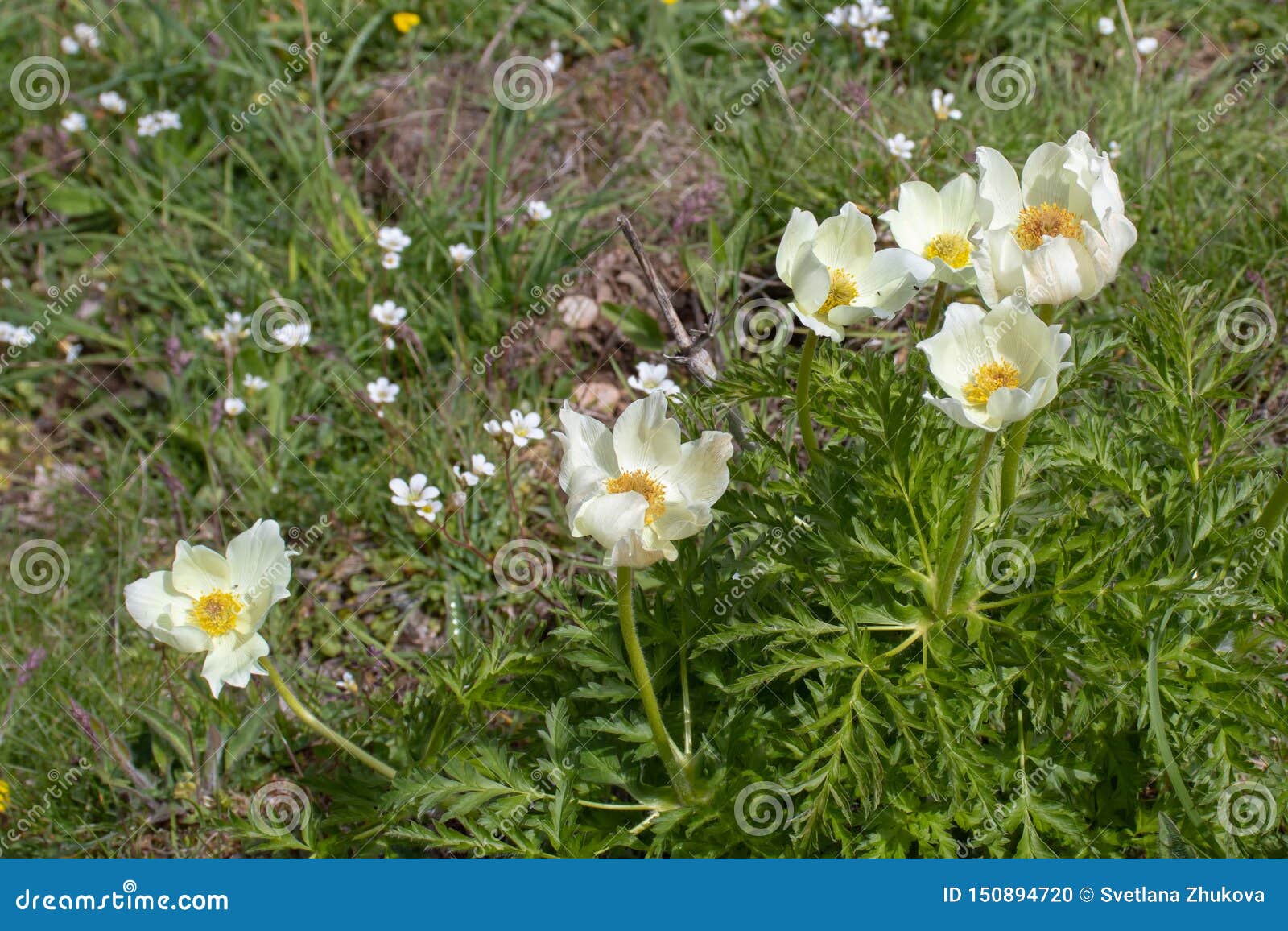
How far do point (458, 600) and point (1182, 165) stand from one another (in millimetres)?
2798

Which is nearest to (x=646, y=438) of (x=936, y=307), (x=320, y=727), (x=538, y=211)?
(x=936, y=307)

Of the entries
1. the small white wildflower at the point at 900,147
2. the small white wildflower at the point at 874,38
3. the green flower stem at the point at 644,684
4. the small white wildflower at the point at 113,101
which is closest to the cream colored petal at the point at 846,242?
the green flower stem at the point at 644,684

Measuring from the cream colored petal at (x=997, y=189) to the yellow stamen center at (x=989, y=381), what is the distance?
309 millimetres

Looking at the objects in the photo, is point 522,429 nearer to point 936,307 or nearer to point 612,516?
point 936,307

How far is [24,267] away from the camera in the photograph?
15.1ft

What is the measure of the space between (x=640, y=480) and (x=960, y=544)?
2.04 ft

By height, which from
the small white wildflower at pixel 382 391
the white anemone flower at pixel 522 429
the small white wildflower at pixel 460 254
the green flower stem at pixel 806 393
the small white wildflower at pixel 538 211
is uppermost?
the small white wildflower at pixel 538 211

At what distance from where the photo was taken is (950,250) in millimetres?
2506

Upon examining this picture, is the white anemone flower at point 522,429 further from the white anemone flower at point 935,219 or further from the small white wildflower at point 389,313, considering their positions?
the white anemone flower at point 935,219

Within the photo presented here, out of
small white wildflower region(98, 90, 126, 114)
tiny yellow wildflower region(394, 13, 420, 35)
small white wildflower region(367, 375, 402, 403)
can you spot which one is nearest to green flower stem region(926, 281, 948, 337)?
small white wildflower region(367, 375, 402, 403)

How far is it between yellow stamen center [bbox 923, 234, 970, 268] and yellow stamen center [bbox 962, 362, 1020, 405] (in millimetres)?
393

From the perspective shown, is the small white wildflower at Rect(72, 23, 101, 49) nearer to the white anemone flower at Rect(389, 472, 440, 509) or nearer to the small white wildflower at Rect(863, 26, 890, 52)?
the white anemone flower at Rect(389, 472, 440, 509)

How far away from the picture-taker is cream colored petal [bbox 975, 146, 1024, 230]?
7.48ft

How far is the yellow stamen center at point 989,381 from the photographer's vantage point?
2.09 metres
